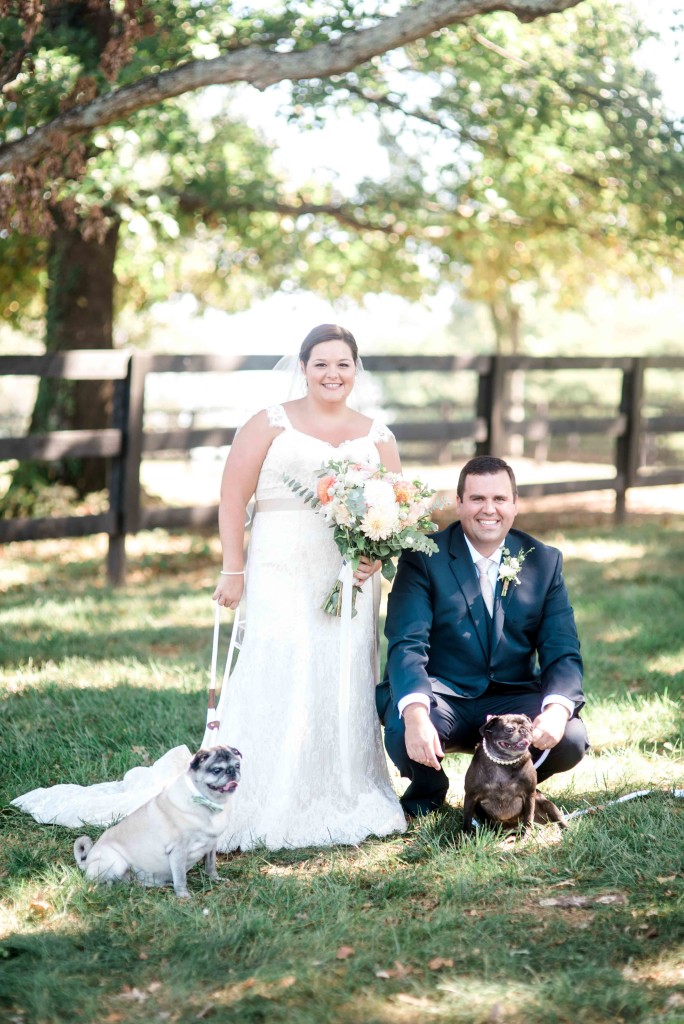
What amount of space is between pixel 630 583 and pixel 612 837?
4.98 meters

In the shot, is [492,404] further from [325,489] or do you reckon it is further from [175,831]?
[175,831]

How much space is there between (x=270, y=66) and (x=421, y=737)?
3.49 meters

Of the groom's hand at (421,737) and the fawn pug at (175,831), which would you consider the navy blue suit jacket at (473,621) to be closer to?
the groom's hand at (421,737)

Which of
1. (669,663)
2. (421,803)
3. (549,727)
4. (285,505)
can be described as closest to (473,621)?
(549,727)

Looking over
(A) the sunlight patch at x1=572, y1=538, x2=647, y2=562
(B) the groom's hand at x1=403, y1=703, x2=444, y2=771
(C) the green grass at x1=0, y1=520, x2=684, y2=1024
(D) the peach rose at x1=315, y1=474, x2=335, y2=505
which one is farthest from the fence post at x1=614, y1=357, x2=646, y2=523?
(B) the groom's hand at x1=403, y1=703, x2=444, y2=771

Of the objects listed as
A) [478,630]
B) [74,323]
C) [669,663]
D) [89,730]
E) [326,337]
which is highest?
[74,323]

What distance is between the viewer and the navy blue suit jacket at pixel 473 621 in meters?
4.39

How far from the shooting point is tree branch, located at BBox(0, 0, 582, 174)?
5.16 meters

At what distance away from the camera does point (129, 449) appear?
8578mm

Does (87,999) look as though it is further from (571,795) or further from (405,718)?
(571,795)

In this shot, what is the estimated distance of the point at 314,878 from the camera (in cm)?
387

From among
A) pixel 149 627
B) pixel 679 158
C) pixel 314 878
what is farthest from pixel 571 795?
pixel 679 158

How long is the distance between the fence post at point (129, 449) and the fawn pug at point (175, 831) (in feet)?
16.1

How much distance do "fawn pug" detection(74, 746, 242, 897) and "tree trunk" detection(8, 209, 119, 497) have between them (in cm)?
818
